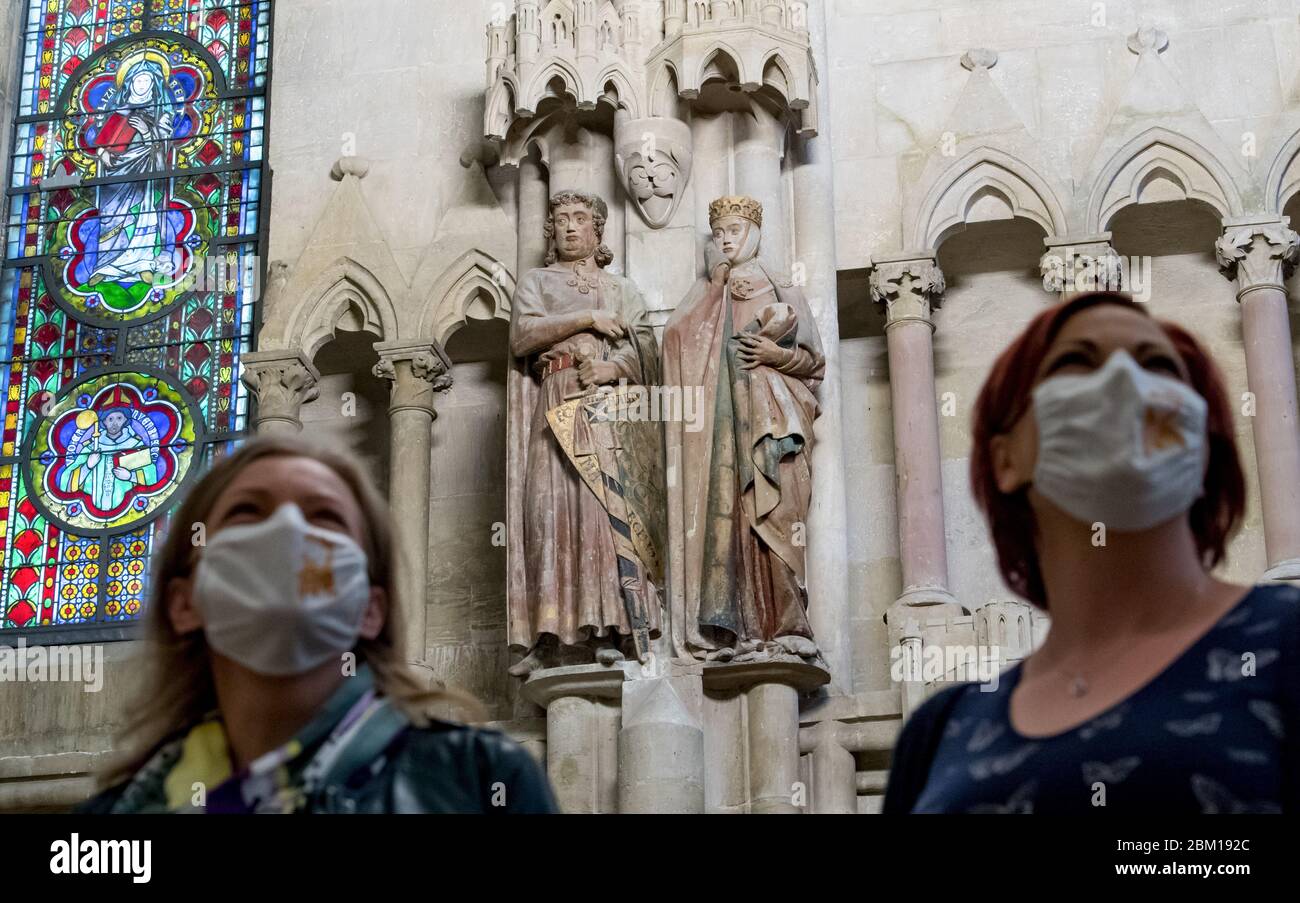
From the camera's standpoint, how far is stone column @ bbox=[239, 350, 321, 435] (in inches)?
374

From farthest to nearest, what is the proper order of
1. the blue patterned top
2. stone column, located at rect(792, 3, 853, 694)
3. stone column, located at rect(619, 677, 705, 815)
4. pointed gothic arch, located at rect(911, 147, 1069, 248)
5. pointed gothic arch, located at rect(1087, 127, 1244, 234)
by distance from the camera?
pointed gothic arch, located at rect(911, 147, 1069, 248) < pointed gothic arch, located at rect(1087, 127, 1244, 234) < stone column, located at rect(792, 3, 853, 694) < stone column, located at rect(619, 677, 705, 815) < the blue patterned top

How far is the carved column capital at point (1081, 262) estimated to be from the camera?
9.16 m

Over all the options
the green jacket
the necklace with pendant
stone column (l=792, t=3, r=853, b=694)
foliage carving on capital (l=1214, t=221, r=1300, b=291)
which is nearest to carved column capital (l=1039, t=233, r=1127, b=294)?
foliage carving on capital (l=1214, t=221, r=1300, b=291)

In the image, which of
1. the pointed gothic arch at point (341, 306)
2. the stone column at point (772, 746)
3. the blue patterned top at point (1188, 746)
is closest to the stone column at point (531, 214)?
the pointed gothic arch at point (341, 306)

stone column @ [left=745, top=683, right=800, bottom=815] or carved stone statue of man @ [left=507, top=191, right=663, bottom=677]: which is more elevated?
carved stone statue of man @ [left=507, top=191, right=663, bottom=677]

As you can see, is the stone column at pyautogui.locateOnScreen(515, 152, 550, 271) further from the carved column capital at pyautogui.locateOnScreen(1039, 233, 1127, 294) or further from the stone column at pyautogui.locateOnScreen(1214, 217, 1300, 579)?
the stone column at pyautogui.locateOnScreen(1214, 217, 1300, 579)

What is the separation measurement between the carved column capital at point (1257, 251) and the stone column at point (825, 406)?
1.61 meters

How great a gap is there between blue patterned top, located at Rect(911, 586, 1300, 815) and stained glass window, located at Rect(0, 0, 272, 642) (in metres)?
6.90

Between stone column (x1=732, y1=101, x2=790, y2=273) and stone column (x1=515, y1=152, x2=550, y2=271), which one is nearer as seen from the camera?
stone column (x1=732, y1=101, x2=790, y2=273)

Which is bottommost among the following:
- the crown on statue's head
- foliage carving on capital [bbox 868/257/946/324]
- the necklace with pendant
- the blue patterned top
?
the blue patterned top
